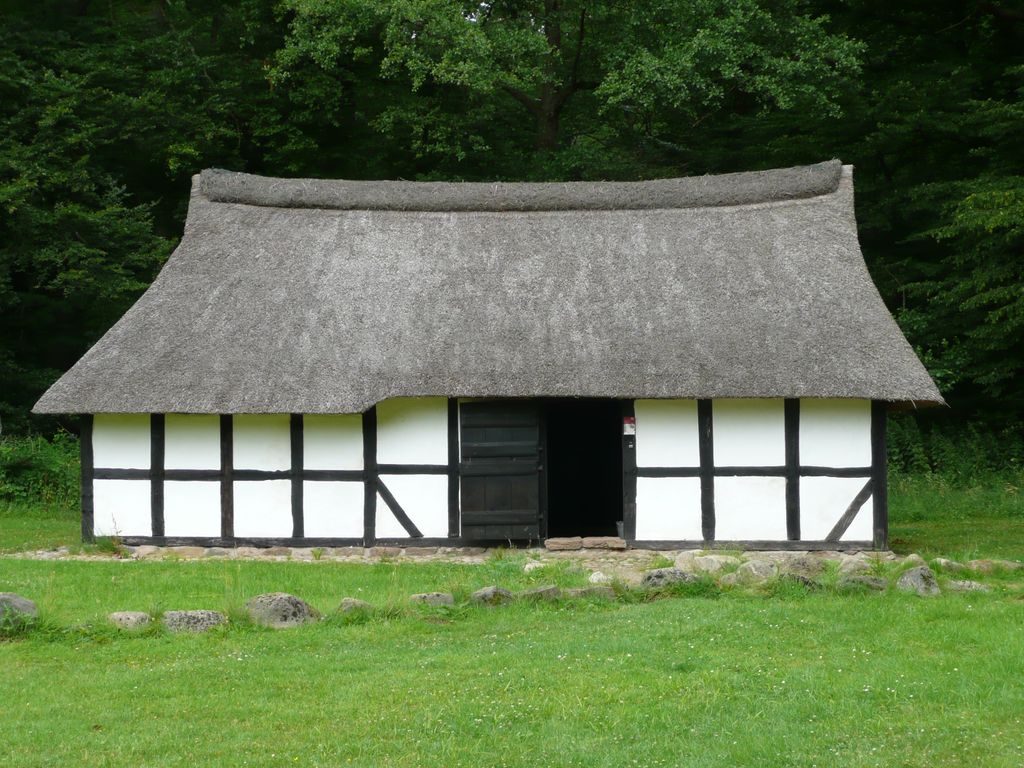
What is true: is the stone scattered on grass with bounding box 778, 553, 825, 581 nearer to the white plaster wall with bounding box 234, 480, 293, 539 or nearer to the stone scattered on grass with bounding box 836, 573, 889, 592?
the stone scattered on grass with bounding box 836, 573, 889, 592

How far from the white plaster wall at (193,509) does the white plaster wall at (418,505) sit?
6.57ft

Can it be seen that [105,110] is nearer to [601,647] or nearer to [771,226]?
[771,226]

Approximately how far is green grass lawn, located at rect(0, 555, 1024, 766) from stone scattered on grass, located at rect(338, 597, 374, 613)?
16cm

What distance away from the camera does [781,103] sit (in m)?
21.6

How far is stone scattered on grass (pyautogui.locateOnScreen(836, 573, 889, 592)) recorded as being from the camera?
988 cm

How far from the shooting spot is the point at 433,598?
9531mm

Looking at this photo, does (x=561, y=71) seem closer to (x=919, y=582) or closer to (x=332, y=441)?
(x=332, y=441)

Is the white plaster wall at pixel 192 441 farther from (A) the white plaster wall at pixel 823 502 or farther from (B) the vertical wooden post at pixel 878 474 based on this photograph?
(B) the vertical wooden post at pixel 878 474

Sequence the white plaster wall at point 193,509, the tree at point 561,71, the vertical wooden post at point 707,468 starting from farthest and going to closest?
the tree at point 561,71 < the white plaster wall at point 193,509 < the vertical wooden post at point 707,468

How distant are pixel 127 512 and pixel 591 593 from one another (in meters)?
6.94

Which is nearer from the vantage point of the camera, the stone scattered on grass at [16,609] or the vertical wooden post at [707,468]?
the stone scattered on grass at [16,609]

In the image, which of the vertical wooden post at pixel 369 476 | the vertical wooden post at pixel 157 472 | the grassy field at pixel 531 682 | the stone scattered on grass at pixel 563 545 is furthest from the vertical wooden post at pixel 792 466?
the vertical wooden post at pixel 157 472

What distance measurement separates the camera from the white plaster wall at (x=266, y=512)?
14250 mm

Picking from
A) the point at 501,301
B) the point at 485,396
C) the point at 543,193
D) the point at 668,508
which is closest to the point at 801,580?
the point at 668,508
